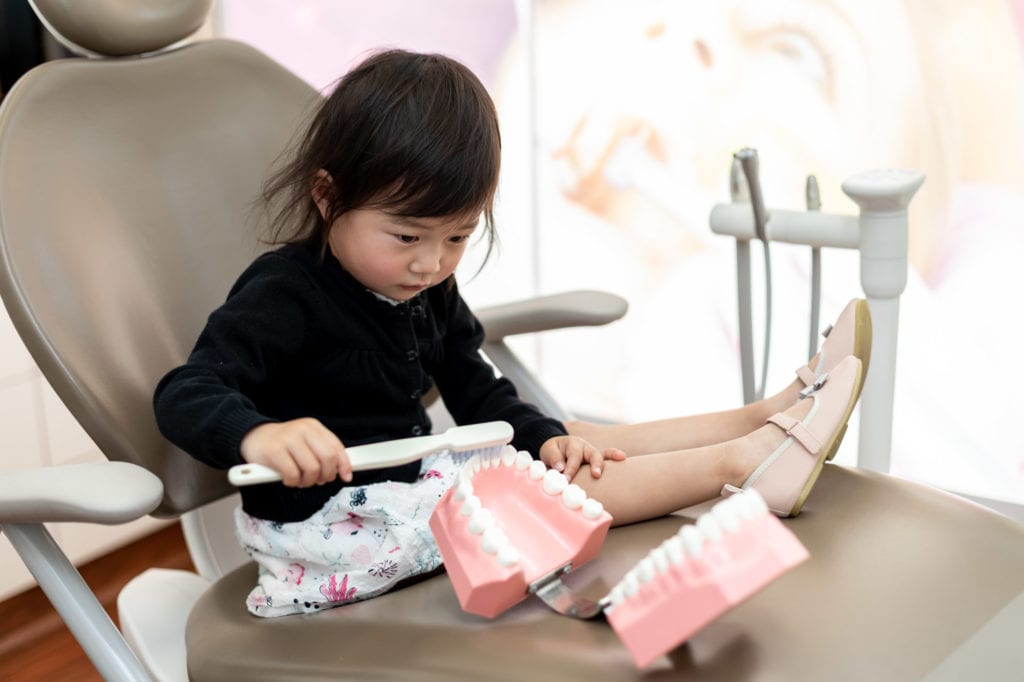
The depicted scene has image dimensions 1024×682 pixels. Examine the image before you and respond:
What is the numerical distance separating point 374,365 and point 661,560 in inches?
16.5

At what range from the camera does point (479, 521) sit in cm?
92

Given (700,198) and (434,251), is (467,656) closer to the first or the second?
(434,251)

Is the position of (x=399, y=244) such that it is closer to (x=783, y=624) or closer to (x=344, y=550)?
(x=344, y=550)

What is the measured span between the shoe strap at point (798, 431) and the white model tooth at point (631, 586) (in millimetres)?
290

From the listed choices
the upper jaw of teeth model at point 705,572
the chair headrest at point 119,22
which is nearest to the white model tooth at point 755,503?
the upper jaw of teeth model at point 705,572

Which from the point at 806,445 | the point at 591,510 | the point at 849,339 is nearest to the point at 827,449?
the point at 806,445

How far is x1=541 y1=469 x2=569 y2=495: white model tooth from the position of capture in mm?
994

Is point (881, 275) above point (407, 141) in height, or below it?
below

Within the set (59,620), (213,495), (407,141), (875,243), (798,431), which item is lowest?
(59,620)

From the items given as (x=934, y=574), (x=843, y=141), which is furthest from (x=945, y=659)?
(x=843, y=141)

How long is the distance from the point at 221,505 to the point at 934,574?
0.73m

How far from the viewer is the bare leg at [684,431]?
Result: 1190 mm

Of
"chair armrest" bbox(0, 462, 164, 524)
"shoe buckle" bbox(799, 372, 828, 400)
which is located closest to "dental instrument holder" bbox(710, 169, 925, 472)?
"shoe buckle" bbox(799, 372, 828, 400)

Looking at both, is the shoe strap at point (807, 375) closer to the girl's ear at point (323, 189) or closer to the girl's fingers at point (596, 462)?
the girl's fingers at point (596, 462)
